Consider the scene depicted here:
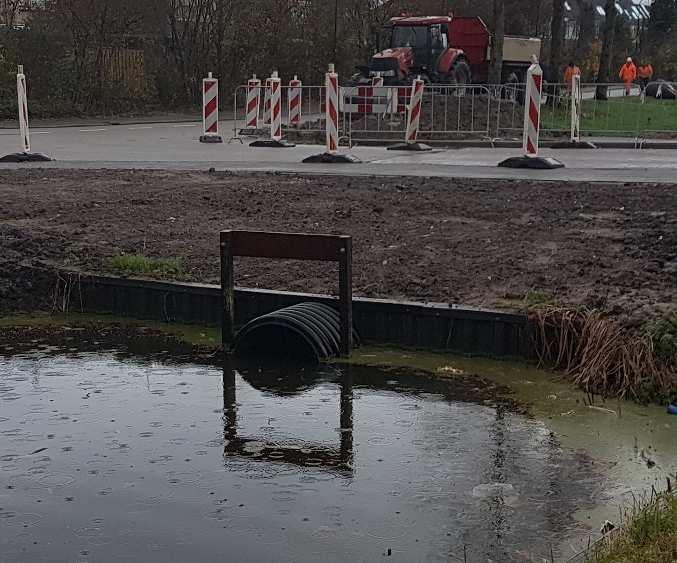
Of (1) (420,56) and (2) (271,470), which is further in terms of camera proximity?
(1) (420,56)

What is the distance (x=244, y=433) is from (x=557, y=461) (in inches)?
68.7

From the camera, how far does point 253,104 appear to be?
24.3 m

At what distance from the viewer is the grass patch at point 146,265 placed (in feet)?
28.1

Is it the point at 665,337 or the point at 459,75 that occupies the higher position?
the point at 459,75

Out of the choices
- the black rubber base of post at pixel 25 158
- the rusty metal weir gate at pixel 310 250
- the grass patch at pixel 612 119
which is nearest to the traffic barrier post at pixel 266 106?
the grass patch at pixel 612 119

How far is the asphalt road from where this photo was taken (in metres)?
14.4

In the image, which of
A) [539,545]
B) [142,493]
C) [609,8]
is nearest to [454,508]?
[539,545]

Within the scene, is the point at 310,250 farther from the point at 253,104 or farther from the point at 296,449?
the point at 253,104

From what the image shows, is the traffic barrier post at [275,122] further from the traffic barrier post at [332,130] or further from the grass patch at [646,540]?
the grass patch at [646,540]

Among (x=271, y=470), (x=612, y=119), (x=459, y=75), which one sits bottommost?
(x=271, y=470)

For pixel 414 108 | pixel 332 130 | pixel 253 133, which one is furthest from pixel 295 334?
pixel 253 133

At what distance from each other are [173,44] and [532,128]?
25185 millimetres

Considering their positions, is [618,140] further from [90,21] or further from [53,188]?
[90,21]

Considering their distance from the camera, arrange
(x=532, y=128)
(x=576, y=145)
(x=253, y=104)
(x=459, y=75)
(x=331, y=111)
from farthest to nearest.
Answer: (x=459, y=75)
(x=253, y=104)
(x=576, y=145)
(x=331, y=111)
(x=532, y=128)
